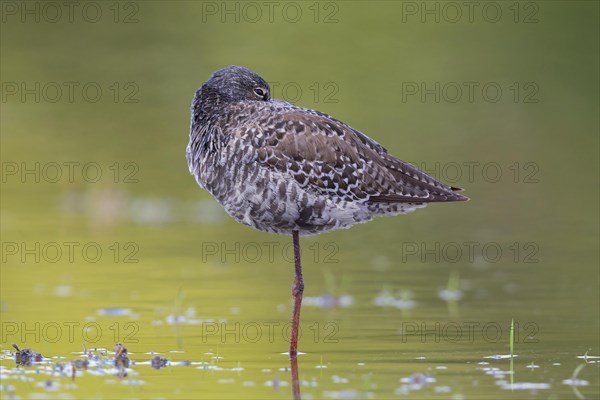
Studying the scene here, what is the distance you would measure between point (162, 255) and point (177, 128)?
8576 millimetres

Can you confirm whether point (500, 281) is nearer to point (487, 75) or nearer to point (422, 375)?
point (422, 375)

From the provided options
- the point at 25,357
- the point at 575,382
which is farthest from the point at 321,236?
the point at 575,382

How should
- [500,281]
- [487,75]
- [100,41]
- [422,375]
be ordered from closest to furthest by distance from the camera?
[422,375], [500,281], [487,75], [100,41]

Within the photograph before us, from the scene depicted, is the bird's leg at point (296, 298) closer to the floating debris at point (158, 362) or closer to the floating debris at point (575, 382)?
the floating debris at point (158, 362)

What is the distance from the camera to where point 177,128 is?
77.1ft

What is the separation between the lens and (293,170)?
1041cm

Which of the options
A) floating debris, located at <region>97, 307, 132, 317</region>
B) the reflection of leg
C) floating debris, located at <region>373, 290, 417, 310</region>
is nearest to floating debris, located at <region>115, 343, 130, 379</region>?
the reflection of leg

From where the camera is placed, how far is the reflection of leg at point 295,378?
877cm

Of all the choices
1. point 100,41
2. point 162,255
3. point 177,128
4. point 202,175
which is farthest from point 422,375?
point 100,41

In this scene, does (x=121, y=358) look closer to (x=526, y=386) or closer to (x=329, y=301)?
(x=526, y=386)

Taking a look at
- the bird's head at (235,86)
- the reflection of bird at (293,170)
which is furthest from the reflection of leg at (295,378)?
the bird's head at (235,86)

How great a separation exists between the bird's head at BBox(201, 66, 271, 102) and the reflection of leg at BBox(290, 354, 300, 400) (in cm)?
247

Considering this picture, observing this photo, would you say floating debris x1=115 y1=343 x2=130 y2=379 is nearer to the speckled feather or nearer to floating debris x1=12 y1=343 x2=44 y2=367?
floating debris x1=12 y1=343 x2=44 y2=367

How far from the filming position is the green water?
10047 millimetres
